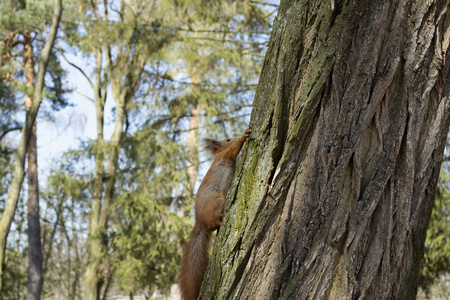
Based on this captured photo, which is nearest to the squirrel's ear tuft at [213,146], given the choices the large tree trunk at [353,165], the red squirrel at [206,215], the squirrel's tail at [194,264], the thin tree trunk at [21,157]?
the red squirrel at [206,215]

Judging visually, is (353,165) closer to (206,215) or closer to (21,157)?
(206,215)

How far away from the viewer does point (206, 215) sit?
136 inches

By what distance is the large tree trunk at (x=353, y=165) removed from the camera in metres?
1.93

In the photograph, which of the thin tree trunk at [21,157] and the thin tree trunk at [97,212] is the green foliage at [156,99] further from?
A: the thin tree trunk at [21,157]

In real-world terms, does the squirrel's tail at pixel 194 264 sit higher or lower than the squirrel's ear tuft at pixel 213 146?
lower

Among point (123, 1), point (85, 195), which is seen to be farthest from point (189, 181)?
point (123, 1)

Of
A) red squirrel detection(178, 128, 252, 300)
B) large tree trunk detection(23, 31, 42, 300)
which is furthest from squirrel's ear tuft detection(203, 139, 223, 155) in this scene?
large tree trunk detection(23, 31, 42, 300)

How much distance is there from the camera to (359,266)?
1921 millimetres

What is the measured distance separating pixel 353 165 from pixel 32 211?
13966mm

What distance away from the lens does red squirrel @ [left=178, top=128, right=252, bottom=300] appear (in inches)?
108

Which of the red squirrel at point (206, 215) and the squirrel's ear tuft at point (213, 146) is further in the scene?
the squirrel's ear tuft at point (213, 146)

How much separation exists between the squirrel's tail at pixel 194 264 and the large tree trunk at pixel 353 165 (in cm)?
55

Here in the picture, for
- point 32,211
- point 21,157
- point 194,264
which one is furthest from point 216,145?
point 32,211

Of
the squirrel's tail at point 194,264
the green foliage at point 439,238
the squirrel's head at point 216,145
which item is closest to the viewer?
the squirrel's tail at point 194,264
